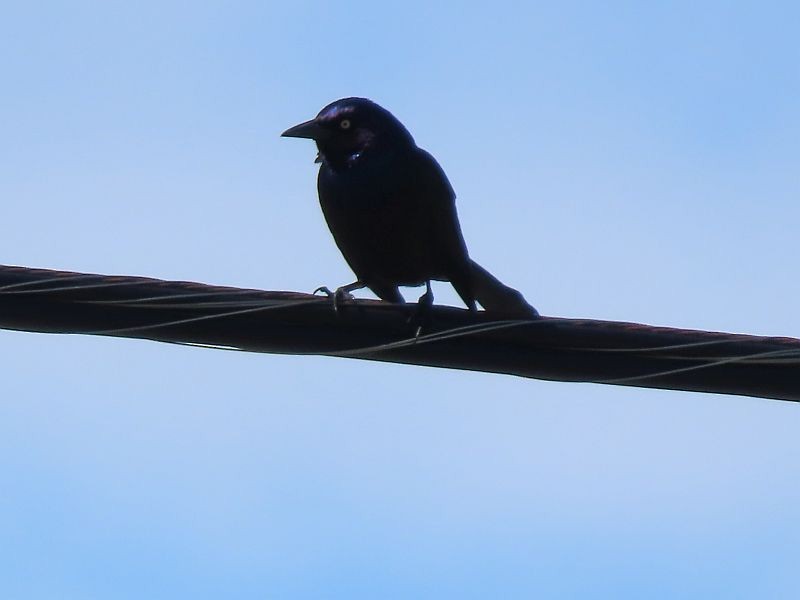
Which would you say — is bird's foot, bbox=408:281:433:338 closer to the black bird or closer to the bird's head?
the black bird

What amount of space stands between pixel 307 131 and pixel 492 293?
3.97ft

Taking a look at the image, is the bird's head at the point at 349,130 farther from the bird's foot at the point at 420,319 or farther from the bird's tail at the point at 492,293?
the bird's foot at the point at 420,319

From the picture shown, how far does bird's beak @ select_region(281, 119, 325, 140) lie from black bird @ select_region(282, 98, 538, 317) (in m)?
0.02

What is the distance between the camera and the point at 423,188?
649cm

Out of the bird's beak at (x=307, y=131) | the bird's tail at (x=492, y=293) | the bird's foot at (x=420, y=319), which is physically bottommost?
the bird's foot at (x=420, y=319)

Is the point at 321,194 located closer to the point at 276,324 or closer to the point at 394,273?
the point at 394,273

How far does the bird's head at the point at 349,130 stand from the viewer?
6.71m

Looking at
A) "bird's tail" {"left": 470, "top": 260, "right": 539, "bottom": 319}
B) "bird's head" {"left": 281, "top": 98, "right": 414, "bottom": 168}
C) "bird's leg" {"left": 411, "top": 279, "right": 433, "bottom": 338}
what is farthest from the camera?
"bird's head" {"left": 281, "top": 98, "right": 414, "bottom": 168}

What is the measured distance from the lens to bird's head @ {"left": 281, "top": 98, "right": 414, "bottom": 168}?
6707mm

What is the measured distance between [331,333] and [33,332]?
867mm

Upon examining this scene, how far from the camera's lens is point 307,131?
6.81 metres

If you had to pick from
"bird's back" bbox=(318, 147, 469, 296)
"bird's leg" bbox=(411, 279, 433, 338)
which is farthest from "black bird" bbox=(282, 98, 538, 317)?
"bird's leg" bbox=(411, 279, 433, 338)

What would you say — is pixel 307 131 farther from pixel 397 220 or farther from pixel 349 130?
pixel 397 220

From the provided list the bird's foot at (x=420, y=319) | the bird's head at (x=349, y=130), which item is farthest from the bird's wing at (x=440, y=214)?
the bird's foot at (x=420, y=319)
